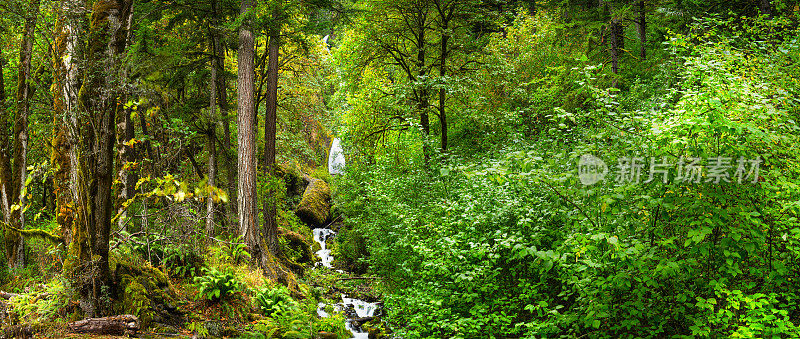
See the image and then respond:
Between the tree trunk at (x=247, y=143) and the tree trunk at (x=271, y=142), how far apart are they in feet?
8.48

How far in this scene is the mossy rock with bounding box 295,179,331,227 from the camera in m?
22.9

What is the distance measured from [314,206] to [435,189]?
13921 millimetres

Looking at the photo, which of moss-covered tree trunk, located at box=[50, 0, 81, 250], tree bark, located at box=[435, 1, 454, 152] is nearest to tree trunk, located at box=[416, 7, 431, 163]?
tree bark, located at box=[435, 1, 454, 152]

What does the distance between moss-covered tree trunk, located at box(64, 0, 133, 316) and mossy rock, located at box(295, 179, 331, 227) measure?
58.4 ft

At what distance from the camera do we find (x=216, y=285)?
6805mm

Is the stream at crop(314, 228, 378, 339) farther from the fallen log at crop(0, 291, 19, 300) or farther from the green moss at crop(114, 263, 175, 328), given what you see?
the fallen log at crop(0, 291, 19, 300)

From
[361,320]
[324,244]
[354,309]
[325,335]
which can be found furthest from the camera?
[324,244]

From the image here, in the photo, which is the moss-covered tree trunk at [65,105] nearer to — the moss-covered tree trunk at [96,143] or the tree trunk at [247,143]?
the moss-covered tree trunk at [96,143]

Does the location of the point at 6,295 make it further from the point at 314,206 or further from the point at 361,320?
the point at 314,206

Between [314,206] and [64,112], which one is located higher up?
[64,112]

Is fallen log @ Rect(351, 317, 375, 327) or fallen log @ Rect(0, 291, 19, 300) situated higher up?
fallen log @ Rect(0, 291, 19, 300)

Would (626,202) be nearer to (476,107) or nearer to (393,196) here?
(393,196)

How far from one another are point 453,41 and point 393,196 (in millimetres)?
5353

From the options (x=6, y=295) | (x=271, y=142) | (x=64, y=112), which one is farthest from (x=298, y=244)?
(x=64, y=112)
